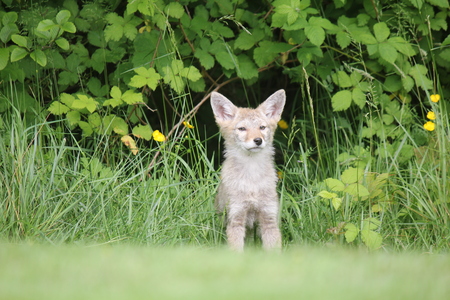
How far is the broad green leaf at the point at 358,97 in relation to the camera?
18.5 feet

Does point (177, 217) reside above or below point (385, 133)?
below

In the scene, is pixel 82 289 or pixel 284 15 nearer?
pixel 82 289

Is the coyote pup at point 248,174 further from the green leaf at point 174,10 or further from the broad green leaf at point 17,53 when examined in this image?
the broad green leaf at point 17,53

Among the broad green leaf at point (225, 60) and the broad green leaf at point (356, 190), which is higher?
the broad green leaf at point (225, 60)

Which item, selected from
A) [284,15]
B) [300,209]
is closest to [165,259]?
[300,209]

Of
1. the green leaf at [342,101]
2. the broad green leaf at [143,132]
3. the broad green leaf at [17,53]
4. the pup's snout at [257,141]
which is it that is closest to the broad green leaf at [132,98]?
the broad green leaf at [143,132]

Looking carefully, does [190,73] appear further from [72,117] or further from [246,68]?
[72,117]

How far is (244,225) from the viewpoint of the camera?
4.64 meters

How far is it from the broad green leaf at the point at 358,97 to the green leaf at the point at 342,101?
44 mm

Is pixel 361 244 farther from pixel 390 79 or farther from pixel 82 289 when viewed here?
pixel 82 289

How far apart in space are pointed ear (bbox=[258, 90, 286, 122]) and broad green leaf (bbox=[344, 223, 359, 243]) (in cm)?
121

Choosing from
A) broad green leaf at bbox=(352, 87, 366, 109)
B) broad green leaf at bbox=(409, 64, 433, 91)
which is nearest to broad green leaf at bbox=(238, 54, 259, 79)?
broad green leaf at bbox=(352, 87, 366, 109)

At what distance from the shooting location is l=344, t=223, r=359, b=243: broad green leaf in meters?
4.48

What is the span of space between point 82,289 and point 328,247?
2.49 m
